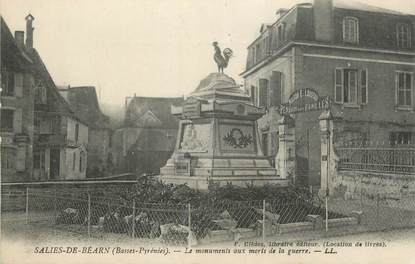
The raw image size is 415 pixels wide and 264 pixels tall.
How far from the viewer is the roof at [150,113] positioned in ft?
137

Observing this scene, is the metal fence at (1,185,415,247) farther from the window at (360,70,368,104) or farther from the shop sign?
the window at (360,70,368,104)

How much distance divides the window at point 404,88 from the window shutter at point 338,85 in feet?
9.48

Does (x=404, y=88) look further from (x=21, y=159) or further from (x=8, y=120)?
(x=8, y=120)

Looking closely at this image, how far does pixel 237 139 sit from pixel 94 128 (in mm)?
30921

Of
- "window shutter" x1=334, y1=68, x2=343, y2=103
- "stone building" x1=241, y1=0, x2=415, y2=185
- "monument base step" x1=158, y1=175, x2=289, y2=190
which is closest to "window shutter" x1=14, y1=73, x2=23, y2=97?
"stone building" x1=241, y1=0, x2=415, y2=185

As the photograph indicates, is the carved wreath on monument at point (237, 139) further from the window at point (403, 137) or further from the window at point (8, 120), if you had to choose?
the window at point (8, 120)

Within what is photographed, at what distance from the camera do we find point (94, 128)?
132 ft

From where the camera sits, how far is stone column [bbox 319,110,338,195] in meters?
14.5

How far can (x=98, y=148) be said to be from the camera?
4059 centimetres

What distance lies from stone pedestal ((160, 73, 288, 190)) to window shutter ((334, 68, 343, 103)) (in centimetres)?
1058

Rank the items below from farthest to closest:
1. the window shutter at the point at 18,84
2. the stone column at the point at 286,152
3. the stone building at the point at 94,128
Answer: the stone building at the point at 94,128 < the window shutter at the point at 18,84 < the stone column at the point at 286,152

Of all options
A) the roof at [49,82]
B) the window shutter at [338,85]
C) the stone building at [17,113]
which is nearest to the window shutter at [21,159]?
the stone building at [17,113]

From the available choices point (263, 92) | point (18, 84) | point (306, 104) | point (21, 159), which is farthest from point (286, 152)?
point (18, 84)

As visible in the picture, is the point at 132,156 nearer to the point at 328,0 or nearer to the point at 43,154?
the point at 43,154
